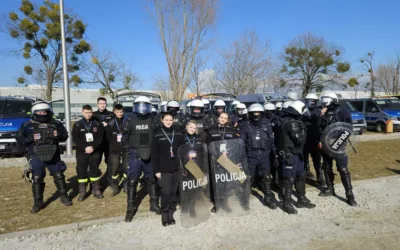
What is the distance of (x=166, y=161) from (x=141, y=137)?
674mm

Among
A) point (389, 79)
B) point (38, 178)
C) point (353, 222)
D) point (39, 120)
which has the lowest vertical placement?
point (353, 222)

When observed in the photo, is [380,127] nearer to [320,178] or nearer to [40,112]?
[320,178]

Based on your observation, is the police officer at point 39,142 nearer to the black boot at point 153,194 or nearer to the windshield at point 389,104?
the black boot at point 153,194

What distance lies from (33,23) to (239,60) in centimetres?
1445

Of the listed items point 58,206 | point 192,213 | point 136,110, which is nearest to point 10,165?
point 58,206

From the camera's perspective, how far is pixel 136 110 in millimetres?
5094

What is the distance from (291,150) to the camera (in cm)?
515

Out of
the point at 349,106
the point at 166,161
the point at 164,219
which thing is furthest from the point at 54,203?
the point at 349,106

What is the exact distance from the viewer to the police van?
17.1m

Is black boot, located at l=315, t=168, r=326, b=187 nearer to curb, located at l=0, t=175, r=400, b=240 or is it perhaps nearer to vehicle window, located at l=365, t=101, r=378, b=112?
curb, located at l=0, t=175, r=400, b=240

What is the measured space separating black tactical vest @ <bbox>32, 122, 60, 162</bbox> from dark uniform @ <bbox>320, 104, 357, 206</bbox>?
5064mm

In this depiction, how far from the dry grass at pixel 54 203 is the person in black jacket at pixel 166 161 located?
0.86m

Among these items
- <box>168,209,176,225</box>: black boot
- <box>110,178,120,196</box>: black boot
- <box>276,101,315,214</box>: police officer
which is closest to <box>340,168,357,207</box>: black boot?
<box>276,101,315,214</box>: police officer

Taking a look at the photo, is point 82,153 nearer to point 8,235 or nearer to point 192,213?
point 8,235
